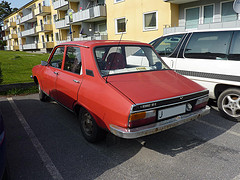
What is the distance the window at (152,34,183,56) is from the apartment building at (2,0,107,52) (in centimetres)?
1035

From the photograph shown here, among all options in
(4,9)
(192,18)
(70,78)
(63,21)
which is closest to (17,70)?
(70,78)

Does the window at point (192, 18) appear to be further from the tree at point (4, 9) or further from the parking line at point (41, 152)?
the tree at point (4, 9)

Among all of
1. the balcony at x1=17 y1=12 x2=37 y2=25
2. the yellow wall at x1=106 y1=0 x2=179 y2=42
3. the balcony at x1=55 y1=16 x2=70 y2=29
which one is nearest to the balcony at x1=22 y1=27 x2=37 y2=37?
the balcony at x1=17 y1=12 x2=37 y2=25

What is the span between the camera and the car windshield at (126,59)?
11.5 feet

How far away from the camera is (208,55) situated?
4.65 m

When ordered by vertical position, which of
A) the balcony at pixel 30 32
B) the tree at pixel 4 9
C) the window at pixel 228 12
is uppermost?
the tree at pixel 4 9

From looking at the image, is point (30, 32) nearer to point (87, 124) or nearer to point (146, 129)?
point (87, 124)

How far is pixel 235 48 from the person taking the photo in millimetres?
4270

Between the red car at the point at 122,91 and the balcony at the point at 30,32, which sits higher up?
the balcony at the point at 30,32

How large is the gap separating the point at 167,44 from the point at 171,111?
10.2 feet

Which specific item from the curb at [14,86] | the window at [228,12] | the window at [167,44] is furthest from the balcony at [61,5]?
the window at [167,44]

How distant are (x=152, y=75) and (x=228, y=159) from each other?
5.54 ft

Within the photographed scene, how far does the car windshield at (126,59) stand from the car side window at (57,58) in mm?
1211

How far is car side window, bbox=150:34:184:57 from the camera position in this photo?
5.37 metres
